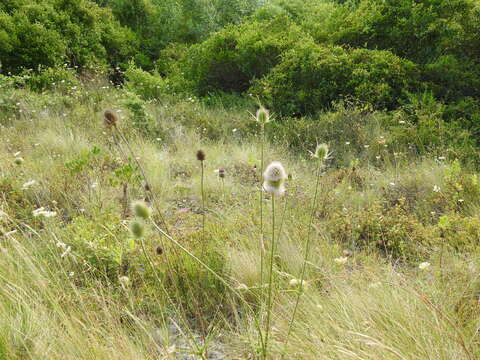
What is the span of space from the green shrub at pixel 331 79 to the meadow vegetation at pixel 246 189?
0.11 ft

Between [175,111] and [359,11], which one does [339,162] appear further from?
[359,11]

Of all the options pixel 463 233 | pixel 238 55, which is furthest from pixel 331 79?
pixel 463 233

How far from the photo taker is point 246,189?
389cm

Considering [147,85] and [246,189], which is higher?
[246,189]

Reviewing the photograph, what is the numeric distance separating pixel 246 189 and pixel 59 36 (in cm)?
709

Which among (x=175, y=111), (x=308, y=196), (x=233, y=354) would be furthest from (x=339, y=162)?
(x=233, y=354)

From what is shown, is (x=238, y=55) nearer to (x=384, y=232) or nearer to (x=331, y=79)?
(x=331, y=79)

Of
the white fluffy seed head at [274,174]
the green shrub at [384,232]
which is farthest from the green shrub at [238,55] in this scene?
the white fluffy seed head at [274,174]

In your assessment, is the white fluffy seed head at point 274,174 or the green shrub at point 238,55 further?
the green shrub at point 238,55

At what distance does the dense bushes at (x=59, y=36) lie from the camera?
8.21 meters

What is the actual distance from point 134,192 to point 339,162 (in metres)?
2.55

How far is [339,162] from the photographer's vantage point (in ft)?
16.1

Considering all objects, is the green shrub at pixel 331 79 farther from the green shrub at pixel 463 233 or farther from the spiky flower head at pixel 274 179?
the spiky flower head at pixel 274 179

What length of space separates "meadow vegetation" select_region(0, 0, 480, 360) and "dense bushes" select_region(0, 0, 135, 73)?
0.04m
